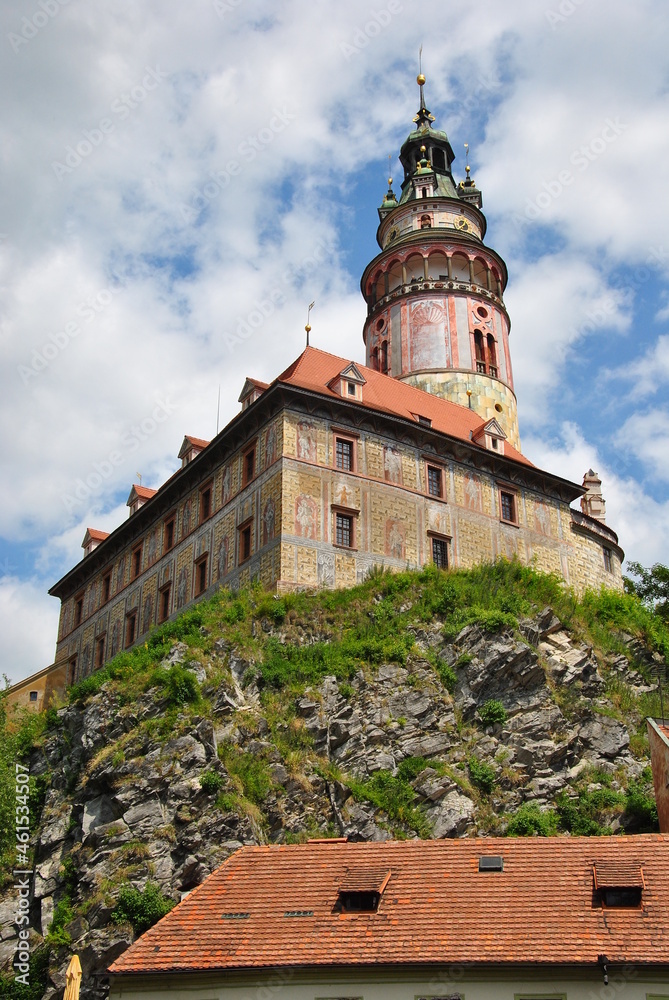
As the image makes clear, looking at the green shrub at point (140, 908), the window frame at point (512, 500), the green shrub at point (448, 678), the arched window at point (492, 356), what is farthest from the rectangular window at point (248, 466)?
the arched window at point (492, 356)

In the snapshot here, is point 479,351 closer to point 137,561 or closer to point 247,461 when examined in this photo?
point 247,461

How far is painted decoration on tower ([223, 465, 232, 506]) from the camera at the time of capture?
1527 inches

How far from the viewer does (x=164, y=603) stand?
136ft

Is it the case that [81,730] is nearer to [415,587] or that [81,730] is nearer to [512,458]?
[415,587]

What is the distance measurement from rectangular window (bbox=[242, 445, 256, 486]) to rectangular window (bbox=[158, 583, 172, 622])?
6154 mm

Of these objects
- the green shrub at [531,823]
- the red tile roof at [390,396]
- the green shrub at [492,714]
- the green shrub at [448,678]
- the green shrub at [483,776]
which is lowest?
the green shrub at [531,823]

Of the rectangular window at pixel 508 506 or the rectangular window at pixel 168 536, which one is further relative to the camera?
the rectangular window at pixel 168 536

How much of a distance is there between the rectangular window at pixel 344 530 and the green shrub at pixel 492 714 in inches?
303

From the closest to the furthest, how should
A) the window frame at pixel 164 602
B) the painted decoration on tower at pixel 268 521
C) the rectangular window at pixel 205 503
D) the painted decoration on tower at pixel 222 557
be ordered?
the painted decoration on tower at pixel 268 521
the painted decoration on tower at pixel 222 557
the rectangular window at pixel 205 503
the window frame at pixel 164 602

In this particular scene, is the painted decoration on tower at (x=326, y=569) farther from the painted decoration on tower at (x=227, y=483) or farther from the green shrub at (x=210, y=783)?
the green shrub at (x=210, y=783)

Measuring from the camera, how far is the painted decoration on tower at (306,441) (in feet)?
119

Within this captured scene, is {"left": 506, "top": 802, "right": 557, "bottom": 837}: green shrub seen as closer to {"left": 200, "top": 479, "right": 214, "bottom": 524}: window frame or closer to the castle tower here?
{"left": 200, "top": 479, "right": 214, "bottom": 524}: window frame

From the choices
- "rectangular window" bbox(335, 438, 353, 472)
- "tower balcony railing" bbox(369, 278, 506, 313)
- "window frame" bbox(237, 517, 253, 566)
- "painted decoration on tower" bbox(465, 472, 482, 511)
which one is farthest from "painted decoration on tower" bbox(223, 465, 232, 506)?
"tower balcony railing" bbox(369, 278, 506, 313)

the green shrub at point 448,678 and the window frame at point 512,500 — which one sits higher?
the window frame at point 512,500
